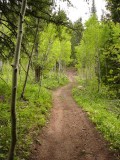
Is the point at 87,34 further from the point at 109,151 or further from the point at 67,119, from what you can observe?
the point at 109,151

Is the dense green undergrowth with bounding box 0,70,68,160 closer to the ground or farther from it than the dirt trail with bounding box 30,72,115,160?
farther from it

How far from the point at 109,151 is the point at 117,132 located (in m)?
2.30

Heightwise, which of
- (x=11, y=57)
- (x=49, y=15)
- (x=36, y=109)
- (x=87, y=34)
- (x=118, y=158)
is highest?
(x=87, y=34)

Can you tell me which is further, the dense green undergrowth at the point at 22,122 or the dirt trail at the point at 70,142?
the dirt trail at the point at 70,142

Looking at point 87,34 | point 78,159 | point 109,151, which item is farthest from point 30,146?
point 87,34

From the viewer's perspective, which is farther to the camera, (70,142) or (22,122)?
(22,122)

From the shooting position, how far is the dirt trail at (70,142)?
9.72 meters

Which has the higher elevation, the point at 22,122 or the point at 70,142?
the point at 22,122

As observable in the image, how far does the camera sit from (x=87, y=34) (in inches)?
1232

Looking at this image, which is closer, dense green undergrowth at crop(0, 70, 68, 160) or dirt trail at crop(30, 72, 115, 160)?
dense green undergrowth at crop(0, 70, 68, 160)

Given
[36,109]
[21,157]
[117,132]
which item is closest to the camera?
[21,157]

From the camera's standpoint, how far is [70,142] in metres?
11.3

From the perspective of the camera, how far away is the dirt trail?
972cm

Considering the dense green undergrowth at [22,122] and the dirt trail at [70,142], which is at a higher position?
the dense green undergrowth at [22,122]
